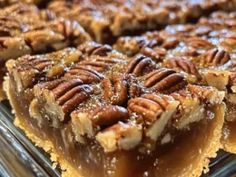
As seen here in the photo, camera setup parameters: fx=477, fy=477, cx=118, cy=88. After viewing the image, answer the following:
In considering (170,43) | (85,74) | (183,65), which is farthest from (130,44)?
(85,74)

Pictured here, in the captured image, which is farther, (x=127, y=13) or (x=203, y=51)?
(x=127, y=13)

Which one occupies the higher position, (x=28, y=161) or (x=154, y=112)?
(x=154, y=112)

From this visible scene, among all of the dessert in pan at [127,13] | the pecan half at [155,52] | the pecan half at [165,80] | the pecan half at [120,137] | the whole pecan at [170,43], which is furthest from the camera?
the dessert in pan at [127,13]

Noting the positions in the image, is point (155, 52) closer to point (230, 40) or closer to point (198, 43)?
point (198, 43)

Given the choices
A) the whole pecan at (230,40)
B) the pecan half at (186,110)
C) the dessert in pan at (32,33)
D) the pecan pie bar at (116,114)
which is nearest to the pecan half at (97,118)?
the pecan pie bar at (116,114)

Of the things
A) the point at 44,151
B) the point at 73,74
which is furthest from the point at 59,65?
the point at 44,151

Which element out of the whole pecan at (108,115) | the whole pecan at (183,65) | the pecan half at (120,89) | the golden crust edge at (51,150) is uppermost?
the whole pecan at (108,115)

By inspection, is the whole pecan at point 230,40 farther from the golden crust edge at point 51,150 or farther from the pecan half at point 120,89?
the golden crust edge at point 51,150

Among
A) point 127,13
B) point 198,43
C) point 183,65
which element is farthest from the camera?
point 127,13

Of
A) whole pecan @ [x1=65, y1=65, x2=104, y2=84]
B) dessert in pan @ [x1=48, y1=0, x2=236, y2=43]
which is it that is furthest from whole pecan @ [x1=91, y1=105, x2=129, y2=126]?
dessert in pan @ [x1=48, y1=0, x2=236, y2=43]
